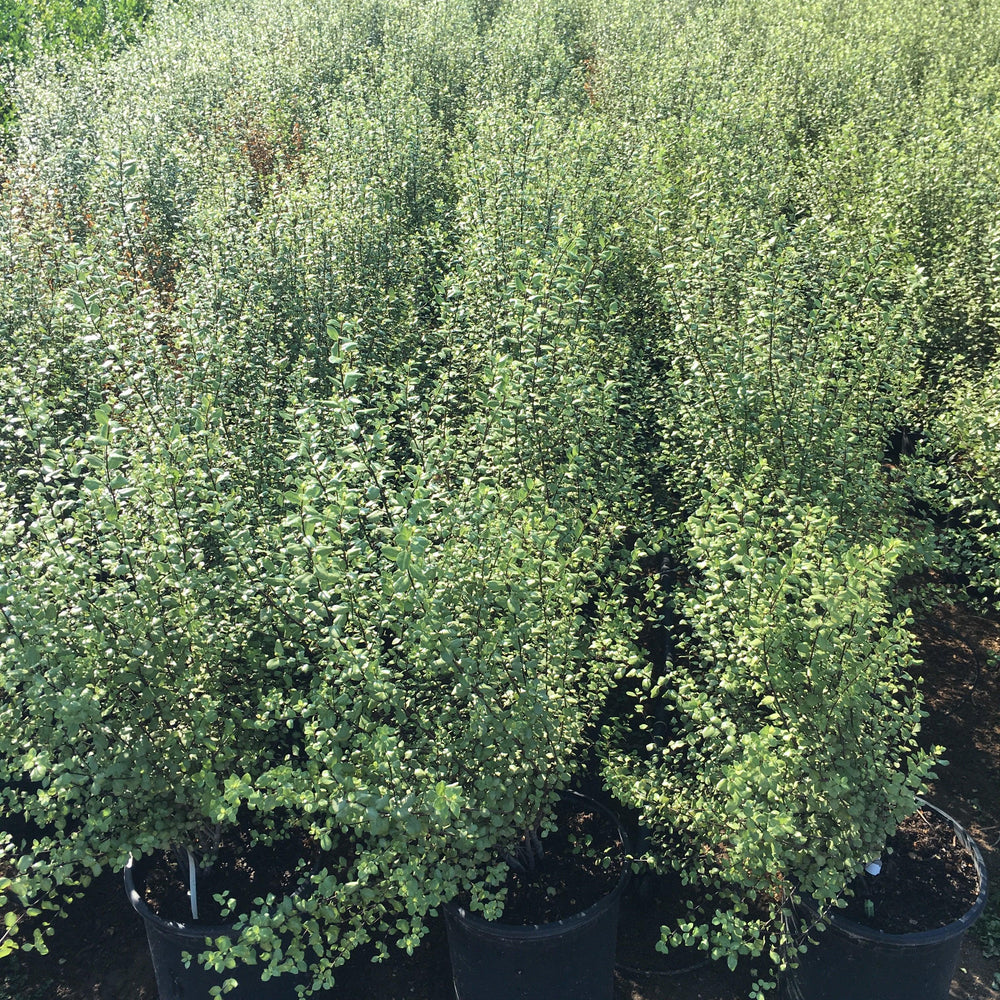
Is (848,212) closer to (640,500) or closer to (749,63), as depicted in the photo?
(640,500)

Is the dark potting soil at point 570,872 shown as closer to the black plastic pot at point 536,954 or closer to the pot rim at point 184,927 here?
the black plastic pot at point 536,954

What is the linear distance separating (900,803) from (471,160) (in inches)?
219

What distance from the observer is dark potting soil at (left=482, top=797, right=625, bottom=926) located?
363 centimetres

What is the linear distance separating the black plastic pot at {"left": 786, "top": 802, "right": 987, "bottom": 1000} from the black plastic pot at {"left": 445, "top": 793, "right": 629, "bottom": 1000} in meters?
0.86

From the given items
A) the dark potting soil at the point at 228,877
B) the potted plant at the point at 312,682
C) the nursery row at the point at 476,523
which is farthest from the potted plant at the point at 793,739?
the dark potting soil at the point at 228,877

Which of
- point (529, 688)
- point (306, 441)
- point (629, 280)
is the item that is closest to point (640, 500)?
point (529, 688)

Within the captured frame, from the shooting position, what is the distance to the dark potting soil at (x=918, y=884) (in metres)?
3.60

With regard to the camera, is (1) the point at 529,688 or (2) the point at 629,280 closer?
(1) the point at 529,688

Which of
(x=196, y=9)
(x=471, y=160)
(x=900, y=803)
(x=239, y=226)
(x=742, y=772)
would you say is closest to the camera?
(x=742, y=772)

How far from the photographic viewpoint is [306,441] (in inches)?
128

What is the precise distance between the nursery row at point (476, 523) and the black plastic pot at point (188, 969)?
0.03 meters

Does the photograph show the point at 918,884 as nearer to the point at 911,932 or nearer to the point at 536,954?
the point at 911,932

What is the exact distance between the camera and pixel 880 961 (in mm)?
3537

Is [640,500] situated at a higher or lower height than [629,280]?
lower
